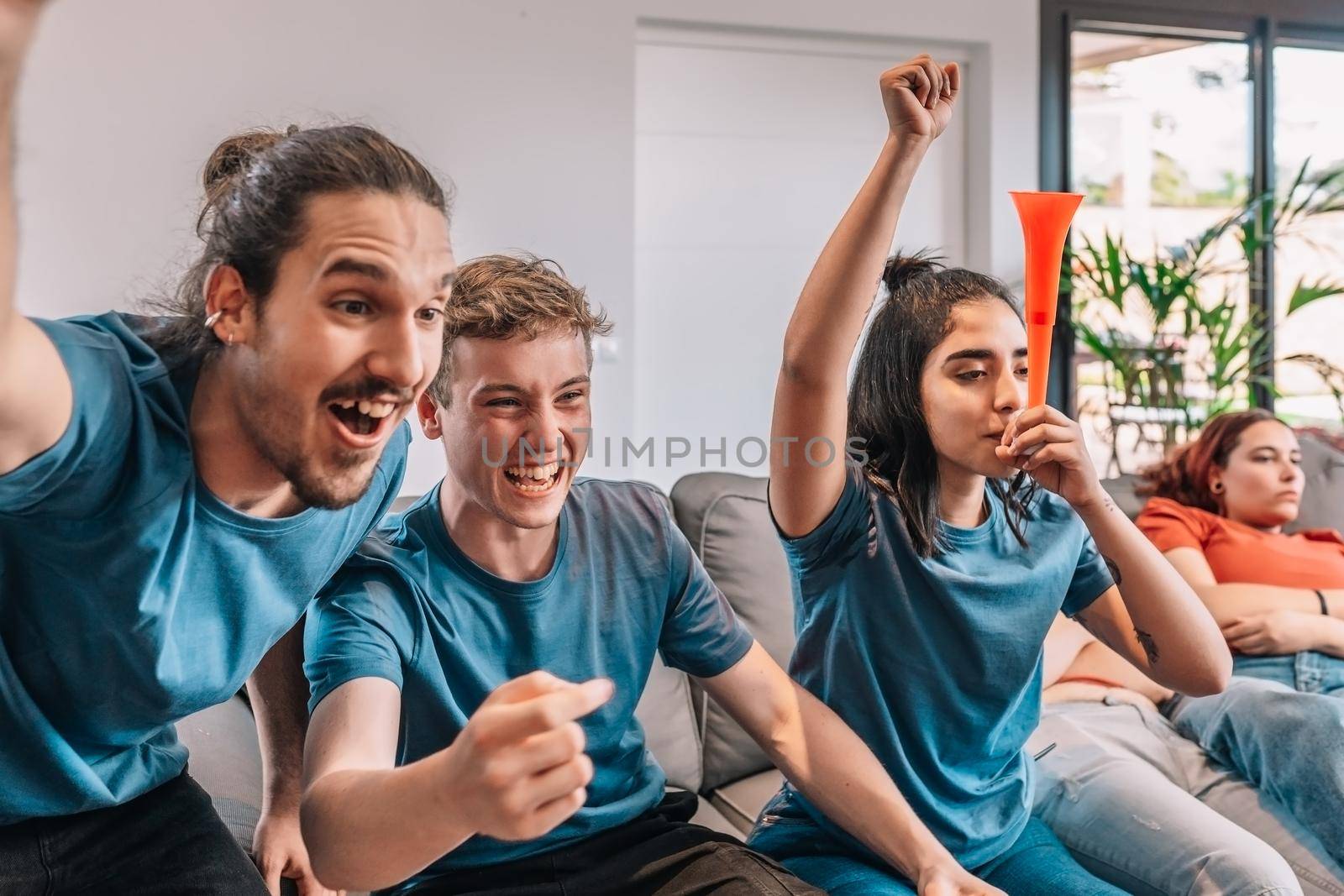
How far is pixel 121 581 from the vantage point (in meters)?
1.06

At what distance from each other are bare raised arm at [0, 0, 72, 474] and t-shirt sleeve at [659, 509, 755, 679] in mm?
770

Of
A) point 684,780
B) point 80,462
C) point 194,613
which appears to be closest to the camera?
point 80,462

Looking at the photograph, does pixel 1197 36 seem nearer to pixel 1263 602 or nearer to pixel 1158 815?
pixel 1263 602

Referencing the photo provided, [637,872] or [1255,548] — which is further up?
[1255,548]

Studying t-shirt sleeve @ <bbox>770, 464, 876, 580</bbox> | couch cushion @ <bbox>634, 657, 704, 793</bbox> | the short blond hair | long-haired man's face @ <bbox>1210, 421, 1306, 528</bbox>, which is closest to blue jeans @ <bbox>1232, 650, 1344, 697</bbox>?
long-haired man's face @ <bbox>1210, 421, 1306, 528</bbox>

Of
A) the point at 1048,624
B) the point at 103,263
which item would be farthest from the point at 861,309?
the point at 103,263

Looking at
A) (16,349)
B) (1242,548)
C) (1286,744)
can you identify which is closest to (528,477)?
(16,349)

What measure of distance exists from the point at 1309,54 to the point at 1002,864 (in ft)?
16.2

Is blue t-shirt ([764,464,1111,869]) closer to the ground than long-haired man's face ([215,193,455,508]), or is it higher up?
closer to the ground

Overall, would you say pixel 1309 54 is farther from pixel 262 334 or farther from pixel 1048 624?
pixel 262 334

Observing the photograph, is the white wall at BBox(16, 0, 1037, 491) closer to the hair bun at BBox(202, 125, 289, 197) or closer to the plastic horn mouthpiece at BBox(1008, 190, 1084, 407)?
the hair bun at BBox(202, 125, 289, 197)

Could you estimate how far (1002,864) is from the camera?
1594mm

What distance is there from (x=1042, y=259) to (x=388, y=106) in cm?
323

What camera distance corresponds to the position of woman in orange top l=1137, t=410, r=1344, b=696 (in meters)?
2.33
